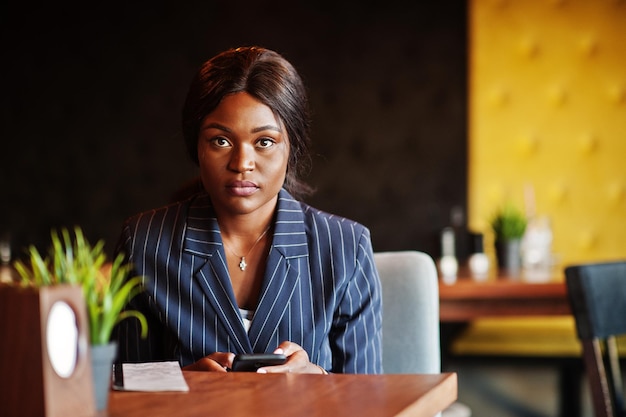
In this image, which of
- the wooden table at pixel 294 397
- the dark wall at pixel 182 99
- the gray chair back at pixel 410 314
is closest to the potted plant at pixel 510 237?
the dark wall at pixel 182 99

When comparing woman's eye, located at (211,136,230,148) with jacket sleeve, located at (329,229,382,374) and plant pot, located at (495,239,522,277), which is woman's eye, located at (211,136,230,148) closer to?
jacket sleeve, located at (329,229,382,374)

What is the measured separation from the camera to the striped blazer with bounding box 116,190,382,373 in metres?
1.73

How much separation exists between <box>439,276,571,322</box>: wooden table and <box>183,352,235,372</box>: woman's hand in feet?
6.21

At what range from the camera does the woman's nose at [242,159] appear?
1.67 meters

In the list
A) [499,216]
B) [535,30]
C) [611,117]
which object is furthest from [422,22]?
[499,216]

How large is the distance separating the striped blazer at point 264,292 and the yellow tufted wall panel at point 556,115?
3.01 meters

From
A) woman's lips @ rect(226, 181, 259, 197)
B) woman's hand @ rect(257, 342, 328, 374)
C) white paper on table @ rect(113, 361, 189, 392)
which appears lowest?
woman's hand @ rect(257, 342, 328, 374)

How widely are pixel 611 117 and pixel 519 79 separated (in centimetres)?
49

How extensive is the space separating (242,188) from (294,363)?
345mm

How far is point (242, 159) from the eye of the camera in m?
1.67

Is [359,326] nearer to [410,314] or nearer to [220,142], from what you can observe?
[410,314]

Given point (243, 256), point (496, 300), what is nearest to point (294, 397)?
point (243, 256)

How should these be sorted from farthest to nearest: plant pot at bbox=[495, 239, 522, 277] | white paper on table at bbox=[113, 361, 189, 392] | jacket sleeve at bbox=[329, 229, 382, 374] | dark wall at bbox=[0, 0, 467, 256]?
dark wall at bbox=[0, 0, 467, 256] → plant pot at bbox=[495, 239, 522, 277] → jacket sleeve at bbox=[329, 229, 382, 374] → white paper on table at bbox=[113, 361, 189, 392]

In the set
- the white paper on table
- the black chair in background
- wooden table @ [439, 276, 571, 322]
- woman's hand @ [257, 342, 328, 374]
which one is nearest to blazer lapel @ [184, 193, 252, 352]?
woman's hand @ [257, 342, 328, 374]
